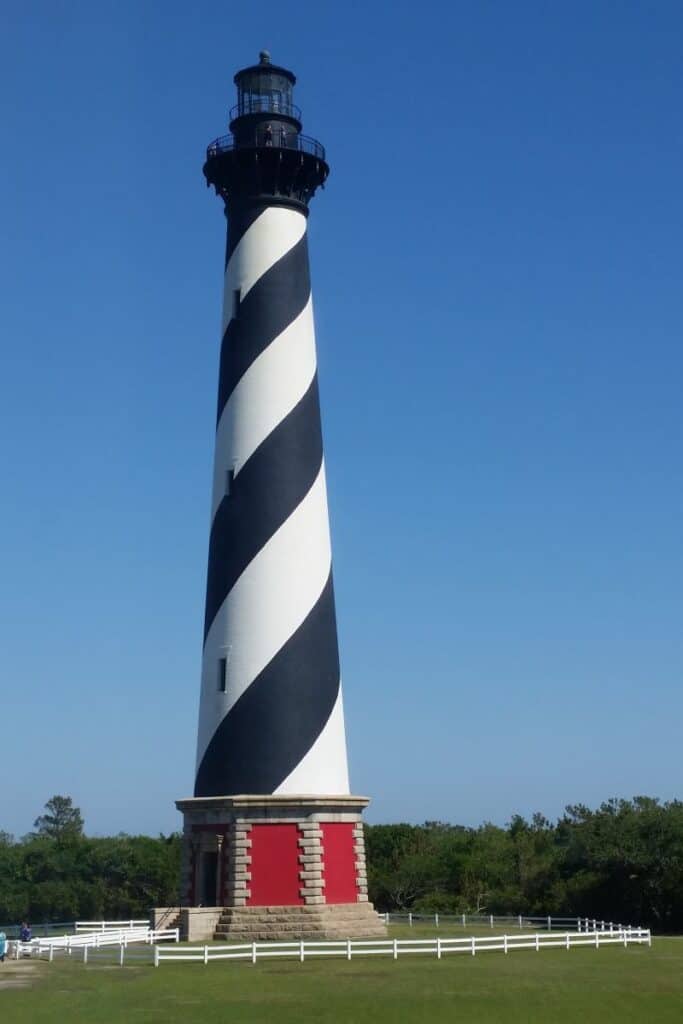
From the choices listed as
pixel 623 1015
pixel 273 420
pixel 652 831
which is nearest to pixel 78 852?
pixel 652 831

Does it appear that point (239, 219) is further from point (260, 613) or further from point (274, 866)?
point (274, 866)

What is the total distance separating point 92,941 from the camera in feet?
109

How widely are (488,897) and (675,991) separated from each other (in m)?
28.9

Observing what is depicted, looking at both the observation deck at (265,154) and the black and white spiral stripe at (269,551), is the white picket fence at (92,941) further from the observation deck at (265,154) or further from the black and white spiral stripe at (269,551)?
the observation deck at (265,154)

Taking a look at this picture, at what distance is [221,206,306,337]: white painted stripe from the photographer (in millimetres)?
37156

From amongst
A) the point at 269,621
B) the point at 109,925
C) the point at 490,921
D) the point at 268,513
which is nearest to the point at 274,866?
the point at 269,621

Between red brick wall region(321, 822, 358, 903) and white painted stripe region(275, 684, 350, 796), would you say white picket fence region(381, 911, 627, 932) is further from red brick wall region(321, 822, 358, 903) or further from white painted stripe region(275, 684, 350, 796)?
white painted stripe region(275, 684, 350, 796)

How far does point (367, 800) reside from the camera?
35.8m

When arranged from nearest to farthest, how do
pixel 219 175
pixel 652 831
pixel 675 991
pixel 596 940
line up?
1. pixel 675 991
2. pixel 596 940
3. pixel 219 175
4. pixel 652 831

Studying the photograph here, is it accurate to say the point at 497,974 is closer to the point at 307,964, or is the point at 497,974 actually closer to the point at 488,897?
the point at 307,964

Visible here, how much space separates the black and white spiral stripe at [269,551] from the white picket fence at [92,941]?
373 cm

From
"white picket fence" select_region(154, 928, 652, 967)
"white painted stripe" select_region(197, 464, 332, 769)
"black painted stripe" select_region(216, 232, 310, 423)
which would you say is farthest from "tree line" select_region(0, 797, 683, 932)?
"black painted stripe" select_region(216, 232, 310, 423)

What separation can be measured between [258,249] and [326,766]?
14.1 metres

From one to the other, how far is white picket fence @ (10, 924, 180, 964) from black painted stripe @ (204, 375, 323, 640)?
777cm
